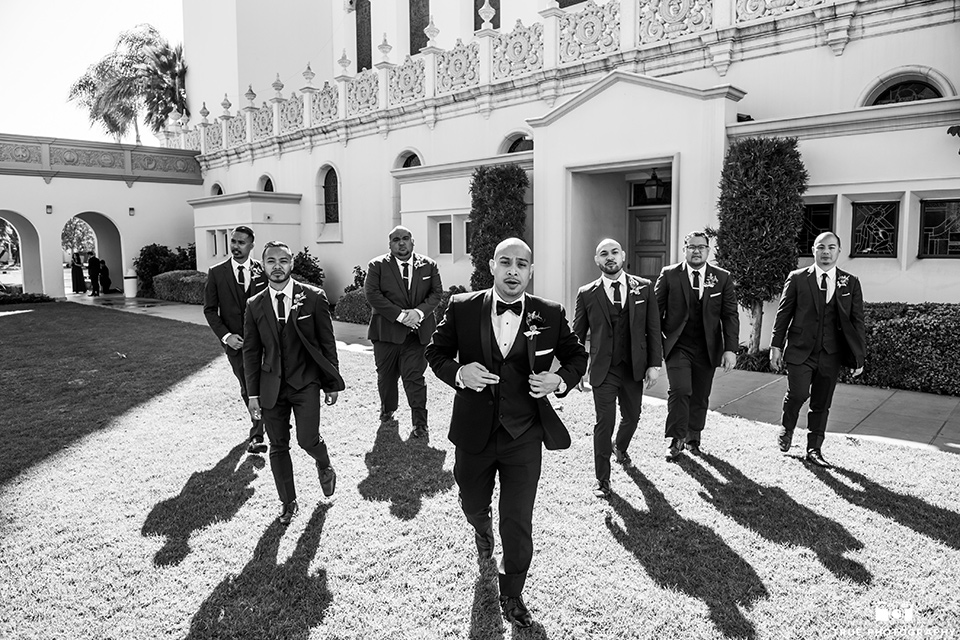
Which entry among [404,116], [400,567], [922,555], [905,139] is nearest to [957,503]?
[922,555]

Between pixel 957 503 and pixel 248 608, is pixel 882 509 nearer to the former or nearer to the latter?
pixel 957 503

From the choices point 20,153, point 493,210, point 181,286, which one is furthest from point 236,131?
point 493,210

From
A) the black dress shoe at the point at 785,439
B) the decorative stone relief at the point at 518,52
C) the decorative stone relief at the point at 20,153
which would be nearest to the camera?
the black dress shoe at the point at 785,439

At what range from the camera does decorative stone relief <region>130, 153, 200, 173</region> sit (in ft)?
93.0

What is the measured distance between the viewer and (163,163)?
95.8 ft

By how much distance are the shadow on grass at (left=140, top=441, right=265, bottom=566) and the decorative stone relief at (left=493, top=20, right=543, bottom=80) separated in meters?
13.1

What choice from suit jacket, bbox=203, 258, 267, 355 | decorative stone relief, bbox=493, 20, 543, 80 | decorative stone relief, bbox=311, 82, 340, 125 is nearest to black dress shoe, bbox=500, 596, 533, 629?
suit jacket, bbox=203, 258, 267, 355

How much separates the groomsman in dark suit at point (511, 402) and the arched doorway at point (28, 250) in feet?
92.7

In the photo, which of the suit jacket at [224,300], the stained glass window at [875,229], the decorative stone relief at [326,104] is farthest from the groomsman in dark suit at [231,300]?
Answer: the decorative stone relief at [326,104]

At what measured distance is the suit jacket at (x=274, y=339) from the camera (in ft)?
Result: 16.5

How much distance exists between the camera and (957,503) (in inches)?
206

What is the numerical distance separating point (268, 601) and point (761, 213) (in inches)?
359

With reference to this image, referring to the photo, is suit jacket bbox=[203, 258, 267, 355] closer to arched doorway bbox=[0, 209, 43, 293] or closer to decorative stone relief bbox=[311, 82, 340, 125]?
decorative stone relief bbox=[311, 82, 340, 125]

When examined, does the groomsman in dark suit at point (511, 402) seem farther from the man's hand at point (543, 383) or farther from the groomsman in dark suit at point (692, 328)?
the groomsman in dark suit at point (692, 328)
